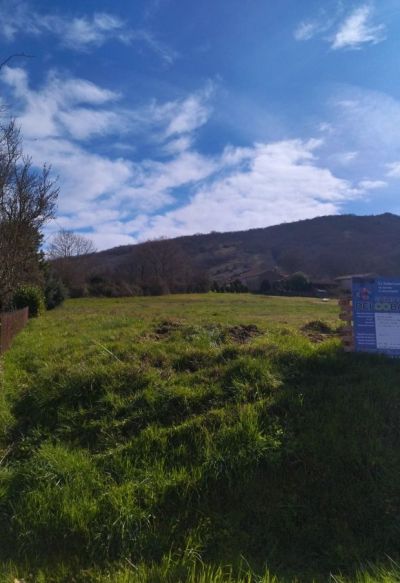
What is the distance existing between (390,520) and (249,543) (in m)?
1.11

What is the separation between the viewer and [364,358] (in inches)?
241

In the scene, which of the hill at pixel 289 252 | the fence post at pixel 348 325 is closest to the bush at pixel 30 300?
the fence post at pixel 348 325

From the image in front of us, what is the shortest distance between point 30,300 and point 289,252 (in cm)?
8828

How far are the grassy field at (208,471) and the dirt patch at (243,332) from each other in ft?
4.63

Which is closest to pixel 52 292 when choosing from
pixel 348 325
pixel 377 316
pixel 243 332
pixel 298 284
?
pixel 243 332

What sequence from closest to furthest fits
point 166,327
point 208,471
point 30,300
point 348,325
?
point 208,471
point 348,325
point 166,327
point 30,300

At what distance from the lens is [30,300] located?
70.4 feet

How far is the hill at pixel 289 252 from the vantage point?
78.6 meters

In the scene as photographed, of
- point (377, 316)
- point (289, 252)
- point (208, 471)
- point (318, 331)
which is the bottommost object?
point (208, 471)

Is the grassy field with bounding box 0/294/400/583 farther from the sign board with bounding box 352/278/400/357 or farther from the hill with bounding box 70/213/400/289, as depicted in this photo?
the hill with bounding box 70/213/400/289

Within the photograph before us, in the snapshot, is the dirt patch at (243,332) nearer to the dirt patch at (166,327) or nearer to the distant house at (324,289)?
the dirt patch at (166,327)

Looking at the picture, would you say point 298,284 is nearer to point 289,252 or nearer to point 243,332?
point 243,332

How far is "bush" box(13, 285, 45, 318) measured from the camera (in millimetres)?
20859

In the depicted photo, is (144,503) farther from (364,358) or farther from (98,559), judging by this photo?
(364,358)
